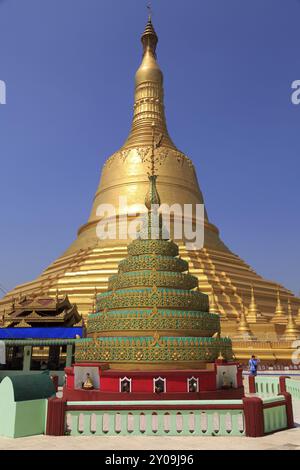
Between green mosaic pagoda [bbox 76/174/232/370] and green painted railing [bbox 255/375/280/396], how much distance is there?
3.26 metres

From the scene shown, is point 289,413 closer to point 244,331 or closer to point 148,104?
point 244,331

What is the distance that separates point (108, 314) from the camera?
37.5ft

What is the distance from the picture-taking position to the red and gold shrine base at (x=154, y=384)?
9.67 m

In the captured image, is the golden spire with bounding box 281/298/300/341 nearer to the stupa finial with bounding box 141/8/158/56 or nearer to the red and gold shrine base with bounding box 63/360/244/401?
the red and gold shrine base with bounding box 63/360/244/401

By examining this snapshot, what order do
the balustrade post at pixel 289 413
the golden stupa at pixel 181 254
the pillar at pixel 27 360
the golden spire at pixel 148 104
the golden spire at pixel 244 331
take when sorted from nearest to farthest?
the balustrade post at pixel 289 413 → the pillar at pixel 27 360 → the golden spire at pixel 244 331 → the golden stupa at pixel 181 254 → the golden spire at pixel 148 104

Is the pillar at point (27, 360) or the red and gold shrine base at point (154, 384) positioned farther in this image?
the pillar at point (27, 360)

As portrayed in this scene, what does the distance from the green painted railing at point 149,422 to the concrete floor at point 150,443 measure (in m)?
0.17

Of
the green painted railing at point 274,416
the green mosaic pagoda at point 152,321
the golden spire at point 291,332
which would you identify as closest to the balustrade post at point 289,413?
the green painted railing at point 274,416

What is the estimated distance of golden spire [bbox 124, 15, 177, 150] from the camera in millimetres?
35906

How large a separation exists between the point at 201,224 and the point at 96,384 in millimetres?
23328

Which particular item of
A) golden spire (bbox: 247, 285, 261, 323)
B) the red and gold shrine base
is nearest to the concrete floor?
the red and gold shrine base

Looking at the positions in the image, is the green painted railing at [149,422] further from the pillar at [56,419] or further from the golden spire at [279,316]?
the golden spire at [279,316]

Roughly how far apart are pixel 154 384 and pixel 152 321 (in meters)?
1.63

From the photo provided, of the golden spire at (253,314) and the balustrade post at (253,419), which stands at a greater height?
the golden spire at (253,314)
